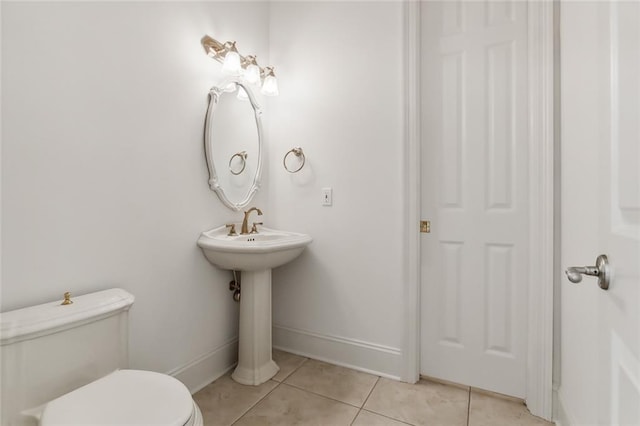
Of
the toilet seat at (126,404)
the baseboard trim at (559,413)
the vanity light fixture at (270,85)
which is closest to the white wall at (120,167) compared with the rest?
the vanity light fixture at (270,85)

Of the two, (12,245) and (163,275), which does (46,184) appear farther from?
(163,275)

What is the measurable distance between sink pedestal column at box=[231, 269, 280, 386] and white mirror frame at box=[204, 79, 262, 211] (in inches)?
18.2

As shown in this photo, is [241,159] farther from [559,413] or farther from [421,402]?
[559,413]

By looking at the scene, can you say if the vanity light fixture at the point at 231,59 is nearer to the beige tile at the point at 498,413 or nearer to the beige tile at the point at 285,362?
the beige tile at the point at 285,362

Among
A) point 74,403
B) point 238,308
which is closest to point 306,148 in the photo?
point 238,308

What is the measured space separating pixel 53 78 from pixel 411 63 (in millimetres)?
1657

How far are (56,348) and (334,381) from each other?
53.2 inches

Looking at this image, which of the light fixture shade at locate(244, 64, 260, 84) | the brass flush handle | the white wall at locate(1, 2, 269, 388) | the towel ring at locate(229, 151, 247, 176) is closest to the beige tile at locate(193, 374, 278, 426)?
the white wall at locate(1, 2, 269, 388)

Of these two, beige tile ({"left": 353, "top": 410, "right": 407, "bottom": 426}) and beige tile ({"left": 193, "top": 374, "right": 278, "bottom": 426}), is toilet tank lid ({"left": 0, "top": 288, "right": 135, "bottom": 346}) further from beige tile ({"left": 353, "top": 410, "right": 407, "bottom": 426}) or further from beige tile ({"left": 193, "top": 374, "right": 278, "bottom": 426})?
beige tile ({"left": 353, "top": 410, "right": 407, "bottom": 426})

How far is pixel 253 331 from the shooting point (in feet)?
5.90

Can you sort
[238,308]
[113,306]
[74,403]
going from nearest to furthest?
[74,403], [113,306], [238,308]

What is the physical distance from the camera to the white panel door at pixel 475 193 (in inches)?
63.6

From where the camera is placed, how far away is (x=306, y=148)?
2.12 metres

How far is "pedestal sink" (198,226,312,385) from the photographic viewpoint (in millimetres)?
1689
